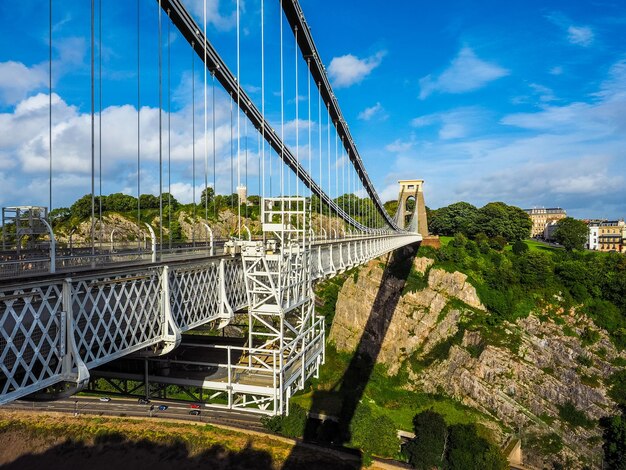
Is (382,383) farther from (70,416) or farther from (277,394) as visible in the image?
(277,394)

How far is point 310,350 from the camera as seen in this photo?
16.3 m

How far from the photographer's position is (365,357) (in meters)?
48.2

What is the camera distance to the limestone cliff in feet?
114

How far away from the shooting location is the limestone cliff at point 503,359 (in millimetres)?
34812

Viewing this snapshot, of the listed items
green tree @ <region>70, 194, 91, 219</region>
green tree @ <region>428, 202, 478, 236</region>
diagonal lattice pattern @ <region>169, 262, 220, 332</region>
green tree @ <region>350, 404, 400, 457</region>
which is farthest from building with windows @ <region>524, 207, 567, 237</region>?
diagonal lattice pattern @ <region>169, 262, 220, 332</region>

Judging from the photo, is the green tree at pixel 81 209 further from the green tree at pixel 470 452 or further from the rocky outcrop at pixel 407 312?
the green tree at pixel 470 452

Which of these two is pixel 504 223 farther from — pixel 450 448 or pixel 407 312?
pixel 450 448

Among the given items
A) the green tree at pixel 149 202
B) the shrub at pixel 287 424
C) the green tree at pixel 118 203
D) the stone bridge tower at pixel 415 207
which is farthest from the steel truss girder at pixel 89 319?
the green tree at pixel 149 202

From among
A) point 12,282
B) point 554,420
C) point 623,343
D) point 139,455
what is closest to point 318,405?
point 139,455

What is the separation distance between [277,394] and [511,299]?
4091 centimetres

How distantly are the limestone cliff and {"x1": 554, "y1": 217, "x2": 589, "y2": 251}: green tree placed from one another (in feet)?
81.1

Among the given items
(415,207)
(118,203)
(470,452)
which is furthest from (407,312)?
(118,203)

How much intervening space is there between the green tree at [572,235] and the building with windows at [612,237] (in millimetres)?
29926

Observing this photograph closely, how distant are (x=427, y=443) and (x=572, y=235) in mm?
50512
